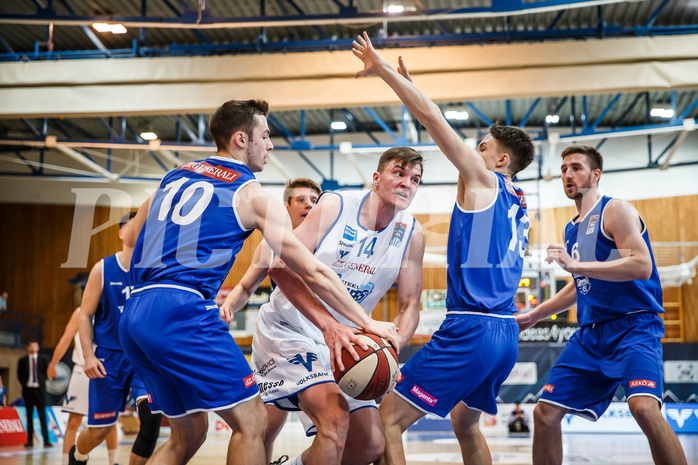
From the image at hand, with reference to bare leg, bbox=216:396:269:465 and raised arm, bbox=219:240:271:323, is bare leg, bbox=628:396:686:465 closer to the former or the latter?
bare leg, bbox=216:396:269:465

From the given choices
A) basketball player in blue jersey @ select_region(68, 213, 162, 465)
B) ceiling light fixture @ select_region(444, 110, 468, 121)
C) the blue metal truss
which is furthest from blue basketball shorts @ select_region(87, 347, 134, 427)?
ceiling light fixture @ select_region(444, 110, 468, 121)

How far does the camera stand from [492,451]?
8.91 m

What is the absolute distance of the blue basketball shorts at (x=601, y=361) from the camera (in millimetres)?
4387

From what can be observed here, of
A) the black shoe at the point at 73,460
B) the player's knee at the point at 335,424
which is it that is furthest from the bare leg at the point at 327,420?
the black shoe at the point at 73,460

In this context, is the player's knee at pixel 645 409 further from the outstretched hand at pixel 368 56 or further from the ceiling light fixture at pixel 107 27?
the ceiling light fixture at pixel 107 27

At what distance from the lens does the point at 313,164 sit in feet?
69.1

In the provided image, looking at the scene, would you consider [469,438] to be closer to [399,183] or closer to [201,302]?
[399,183]

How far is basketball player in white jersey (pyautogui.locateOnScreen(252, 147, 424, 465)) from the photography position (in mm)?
3797

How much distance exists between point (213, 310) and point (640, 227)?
10.3 feet

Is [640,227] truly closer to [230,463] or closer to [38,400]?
[230,463]

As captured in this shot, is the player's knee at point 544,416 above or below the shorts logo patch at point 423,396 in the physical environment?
below

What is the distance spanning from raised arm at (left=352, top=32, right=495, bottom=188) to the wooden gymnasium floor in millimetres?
4518

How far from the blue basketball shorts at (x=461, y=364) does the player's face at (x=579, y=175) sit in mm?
1464

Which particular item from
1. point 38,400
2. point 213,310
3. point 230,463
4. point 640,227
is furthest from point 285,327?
point 38,400
